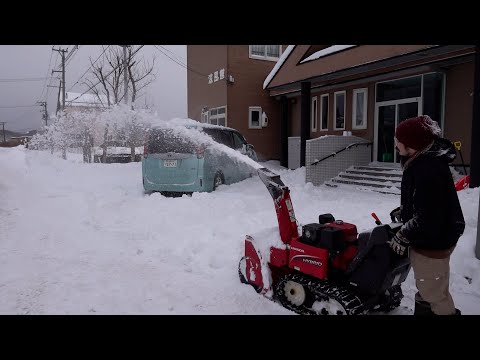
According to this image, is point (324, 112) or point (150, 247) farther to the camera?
point (324, 112)

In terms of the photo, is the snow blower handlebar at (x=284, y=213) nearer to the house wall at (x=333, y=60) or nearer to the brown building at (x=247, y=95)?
the house wall at (x=333, y=60)

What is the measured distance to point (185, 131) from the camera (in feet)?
29.5

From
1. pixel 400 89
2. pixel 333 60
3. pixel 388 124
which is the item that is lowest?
pixel 388 124

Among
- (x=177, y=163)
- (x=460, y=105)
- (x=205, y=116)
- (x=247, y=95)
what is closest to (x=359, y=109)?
(x=460, y=105)

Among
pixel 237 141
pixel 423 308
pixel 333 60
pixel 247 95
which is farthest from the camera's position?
pixel 247 95

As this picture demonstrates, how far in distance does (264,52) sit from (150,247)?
15578mm

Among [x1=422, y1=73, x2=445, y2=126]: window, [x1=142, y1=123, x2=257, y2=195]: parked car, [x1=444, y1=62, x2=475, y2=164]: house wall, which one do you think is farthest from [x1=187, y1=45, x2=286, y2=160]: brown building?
[x1=142, y1=123, x2=257, y2=195]: parked car

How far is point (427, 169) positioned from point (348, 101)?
12454 mm

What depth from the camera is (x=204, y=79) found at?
67.9ft

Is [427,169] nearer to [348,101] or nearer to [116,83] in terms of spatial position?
[348,101]

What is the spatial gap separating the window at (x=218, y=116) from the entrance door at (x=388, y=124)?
7.64 meters

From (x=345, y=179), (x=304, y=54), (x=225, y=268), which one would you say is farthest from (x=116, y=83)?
(x=225, y=268)

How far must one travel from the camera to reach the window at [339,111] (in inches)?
585

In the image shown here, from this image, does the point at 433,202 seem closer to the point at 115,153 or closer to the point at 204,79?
the point at 204,79
